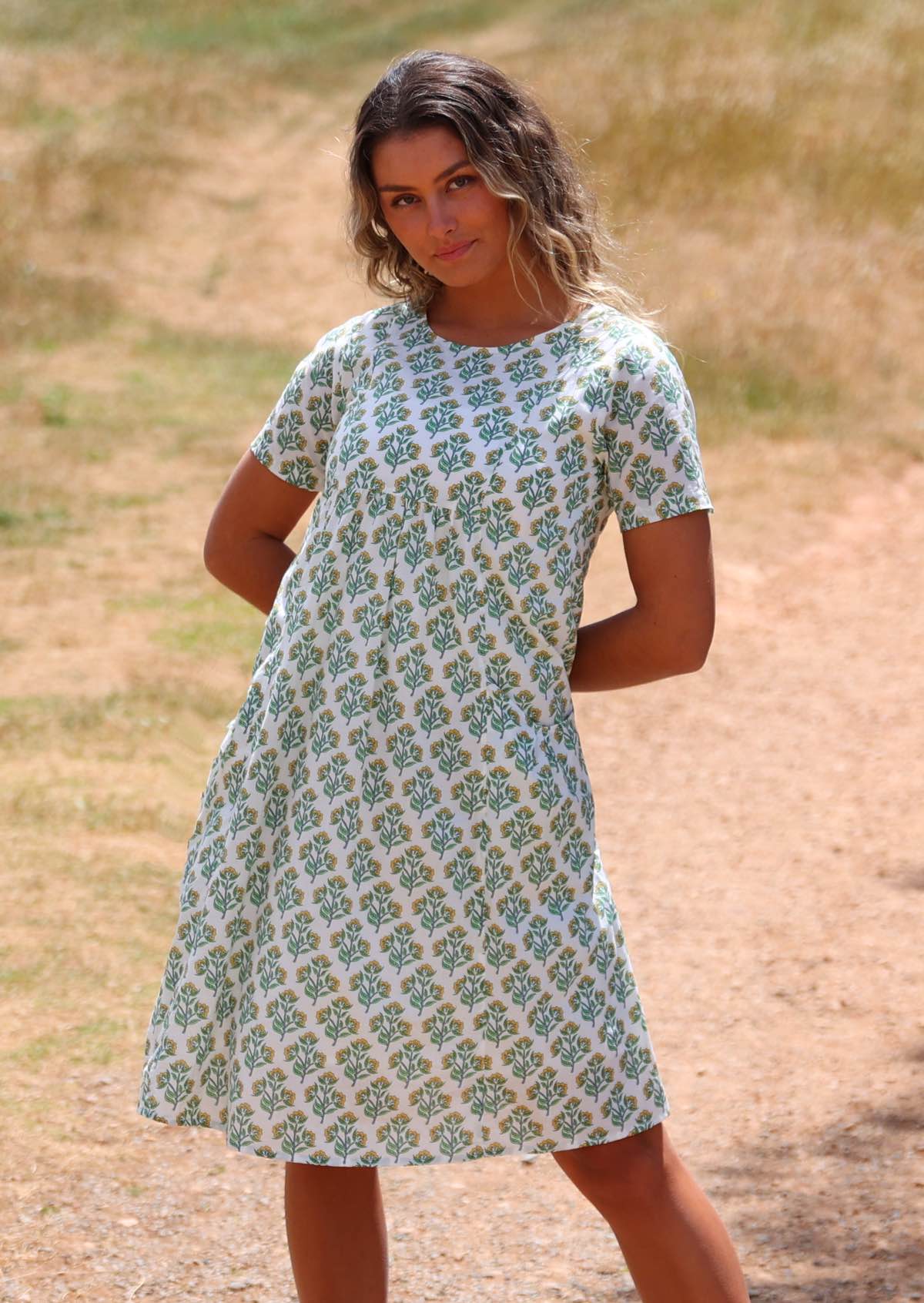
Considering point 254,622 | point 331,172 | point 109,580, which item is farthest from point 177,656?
point 331,172

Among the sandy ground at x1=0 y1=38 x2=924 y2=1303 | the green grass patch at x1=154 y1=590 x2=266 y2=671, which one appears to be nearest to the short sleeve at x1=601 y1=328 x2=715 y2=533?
the sandy ground at x1=0 y1=38 x2=924 y2=1303

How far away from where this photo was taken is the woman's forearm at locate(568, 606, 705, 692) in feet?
6.40

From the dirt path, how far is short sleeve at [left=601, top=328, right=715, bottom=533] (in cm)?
156

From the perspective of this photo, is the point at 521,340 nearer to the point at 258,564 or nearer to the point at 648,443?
the point at 648,443

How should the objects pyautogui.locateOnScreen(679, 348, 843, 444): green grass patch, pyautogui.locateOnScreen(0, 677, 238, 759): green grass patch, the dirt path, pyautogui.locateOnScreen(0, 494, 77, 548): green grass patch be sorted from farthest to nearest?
pyautogui.locateOnScreen(679, 348, 843, 444): green grass patch
pyautogui.locateOnScreen(0, 494, 77, 548): green grass patch
pyautogui.locateOnScreen(0, 677, 238, 759): green grass patch
the dirt path

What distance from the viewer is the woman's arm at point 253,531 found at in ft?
7.19

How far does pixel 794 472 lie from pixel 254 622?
123 inches

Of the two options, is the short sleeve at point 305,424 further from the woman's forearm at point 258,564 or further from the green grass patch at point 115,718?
the green grass patch at point 115,718

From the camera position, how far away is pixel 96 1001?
3977 mm

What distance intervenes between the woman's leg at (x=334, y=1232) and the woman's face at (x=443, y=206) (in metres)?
1.12

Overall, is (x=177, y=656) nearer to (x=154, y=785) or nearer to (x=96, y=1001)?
(x=154, y=785)

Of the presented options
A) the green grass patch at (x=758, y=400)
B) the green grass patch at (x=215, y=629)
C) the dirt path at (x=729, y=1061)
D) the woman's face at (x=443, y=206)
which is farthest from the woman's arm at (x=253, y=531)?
the green grass patch at (x=758, y=400)

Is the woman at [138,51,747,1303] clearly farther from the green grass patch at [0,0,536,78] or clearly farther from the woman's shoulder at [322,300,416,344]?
the green grass patch at [0,0,536,78]

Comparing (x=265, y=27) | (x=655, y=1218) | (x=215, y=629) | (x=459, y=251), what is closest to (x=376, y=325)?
(x=459, y=251)
